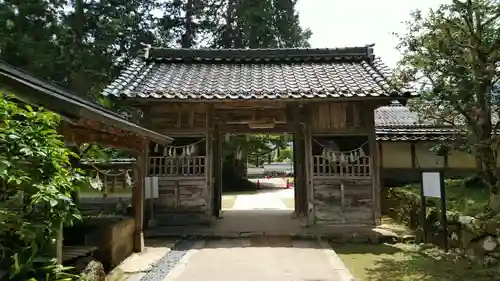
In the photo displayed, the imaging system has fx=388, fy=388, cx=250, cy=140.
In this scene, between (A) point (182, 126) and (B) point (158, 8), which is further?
(B) point (158, 8)

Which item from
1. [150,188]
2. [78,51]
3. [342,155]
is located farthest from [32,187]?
[78,51]

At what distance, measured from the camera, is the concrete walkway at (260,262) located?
5887mm

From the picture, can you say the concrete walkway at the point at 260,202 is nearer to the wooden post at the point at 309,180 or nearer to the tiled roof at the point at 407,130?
the tiled roof at the point at 407,130

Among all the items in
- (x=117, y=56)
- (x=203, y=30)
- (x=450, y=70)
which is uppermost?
(x=203, y=30)

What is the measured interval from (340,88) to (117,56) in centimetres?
1546

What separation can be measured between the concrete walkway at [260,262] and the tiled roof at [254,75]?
11.2ft

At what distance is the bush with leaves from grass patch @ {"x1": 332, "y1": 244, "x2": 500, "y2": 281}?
4247 millimetres

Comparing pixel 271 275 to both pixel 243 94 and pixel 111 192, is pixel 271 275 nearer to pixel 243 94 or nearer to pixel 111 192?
pixel 243 94

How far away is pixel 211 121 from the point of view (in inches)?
402

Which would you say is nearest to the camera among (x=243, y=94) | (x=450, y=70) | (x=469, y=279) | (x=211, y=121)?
(x=469, y=279)

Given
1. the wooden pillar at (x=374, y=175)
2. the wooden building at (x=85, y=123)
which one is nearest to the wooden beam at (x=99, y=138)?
the wooden building at (x=85, y=123)

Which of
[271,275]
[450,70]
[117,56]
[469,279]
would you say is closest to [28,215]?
[271,275]

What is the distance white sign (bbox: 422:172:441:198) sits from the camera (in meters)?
7.52

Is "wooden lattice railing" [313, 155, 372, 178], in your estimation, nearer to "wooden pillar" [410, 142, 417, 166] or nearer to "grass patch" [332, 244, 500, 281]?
"grass patch" [332, 244, 500, 281]
